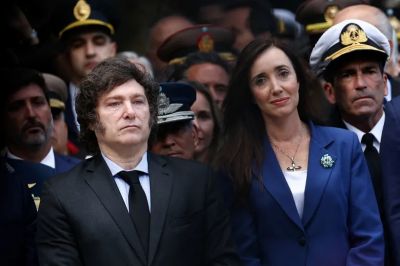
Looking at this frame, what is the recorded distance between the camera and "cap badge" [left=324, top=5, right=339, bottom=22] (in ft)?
21.2

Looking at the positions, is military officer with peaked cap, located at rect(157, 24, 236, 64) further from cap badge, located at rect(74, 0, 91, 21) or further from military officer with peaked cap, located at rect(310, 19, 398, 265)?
military officer with peaked cap, located at rect(310, 19, 398, 265)

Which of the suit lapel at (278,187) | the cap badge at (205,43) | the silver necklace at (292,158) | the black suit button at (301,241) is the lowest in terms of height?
the black suit button at (301,241)

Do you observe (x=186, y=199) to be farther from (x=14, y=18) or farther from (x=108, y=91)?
(x=14, y=18)

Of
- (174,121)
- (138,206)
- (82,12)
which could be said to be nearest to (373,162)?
(174,121)

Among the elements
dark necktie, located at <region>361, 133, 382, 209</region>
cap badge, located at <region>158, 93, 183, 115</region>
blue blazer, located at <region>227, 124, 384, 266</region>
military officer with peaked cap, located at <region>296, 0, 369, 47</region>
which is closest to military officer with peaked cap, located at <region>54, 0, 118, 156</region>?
military officer with peaked cap, located at <region>296, 0, 369, 47</region>

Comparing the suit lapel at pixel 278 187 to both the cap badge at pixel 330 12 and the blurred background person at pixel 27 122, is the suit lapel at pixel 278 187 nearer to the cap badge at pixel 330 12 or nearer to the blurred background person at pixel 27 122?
the blurred background person at pixel 27 122

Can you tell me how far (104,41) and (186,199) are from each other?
8.75 feet

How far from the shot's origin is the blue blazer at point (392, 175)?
472cm

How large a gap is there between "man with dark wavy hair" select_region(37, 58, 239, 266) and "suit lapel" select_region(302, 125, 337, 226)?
0.43m

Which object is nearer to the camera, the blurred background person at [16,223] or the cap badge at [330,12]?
the blurred background person at [16,223]

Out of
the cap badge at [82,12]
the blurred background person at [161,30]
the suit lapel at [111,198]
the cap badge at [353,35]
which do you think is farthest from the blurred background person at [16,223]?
the blurred background person at [161,30]

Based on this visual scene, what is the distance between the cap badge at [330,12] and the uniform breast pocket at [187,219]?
7.62 feet

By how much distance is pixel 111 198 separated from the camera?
4512mm

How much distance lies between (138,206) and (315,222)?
88 centimetres
